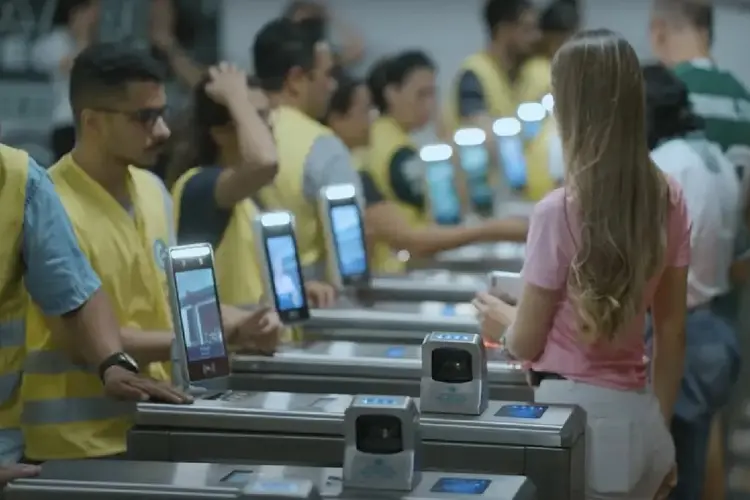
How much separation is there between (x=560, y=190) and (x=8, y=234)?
39.7 inches

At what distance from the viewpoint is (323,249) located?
4645 millimetres

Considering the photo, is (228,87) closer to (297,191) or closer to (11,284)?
(297,191)

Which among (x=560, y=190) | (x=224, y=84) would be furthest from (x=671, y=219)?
(x=224, y=84)

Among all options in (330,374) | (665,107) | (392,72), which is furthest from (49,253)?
(392,72)

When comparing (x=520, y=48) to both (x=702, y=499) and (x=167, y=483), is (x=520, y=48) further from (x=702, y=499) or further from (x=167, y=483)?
(x=167, y=483)

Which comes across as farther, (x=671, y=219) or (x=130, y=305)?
(x=130, y=305)

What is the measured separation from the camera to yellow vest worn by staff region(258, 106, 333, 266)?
4.64 meters

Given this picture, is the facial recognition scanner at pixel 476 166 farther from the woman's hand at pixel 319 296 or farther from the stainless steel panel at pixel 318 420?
the stainless steel panel at pixel 318 420

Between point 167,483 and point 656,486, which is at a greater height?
point 167,483

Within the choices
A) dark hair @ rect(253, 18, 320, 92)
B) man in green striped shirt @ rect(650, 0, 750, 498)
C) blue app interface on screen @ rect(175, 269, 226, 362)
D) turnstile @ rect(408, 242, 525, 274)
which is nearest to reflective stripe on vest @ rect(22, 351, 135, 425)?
blue app interface on screen @ rect(175, 269, 226, 362)

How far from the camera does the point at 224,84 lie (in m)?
4.00

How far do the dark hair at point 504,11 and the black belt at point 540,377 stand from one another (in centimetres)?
452

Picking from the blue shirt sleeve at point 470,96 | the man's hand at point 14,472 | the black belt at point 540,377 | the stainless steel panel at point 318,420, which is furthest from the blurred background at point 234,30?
the man's hand at point 14,472

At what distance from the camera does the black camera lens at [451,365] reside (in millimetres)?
2809
